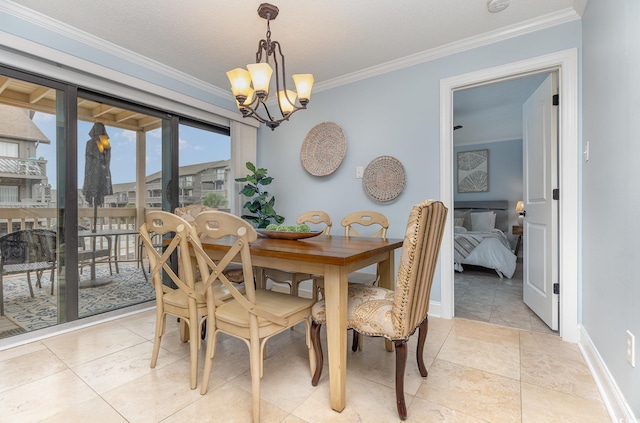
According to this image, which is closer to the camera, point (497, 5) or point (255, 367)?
point (255, 367)

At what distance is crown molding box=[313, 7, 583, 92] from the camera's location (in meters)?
2.21

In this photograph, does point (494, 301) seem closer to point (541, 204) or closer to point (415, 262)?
point (541, 204)

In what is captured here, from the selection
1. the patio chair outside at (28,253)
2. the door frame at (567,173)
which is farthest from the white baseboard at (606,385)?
the patio chair outside at (28,253)

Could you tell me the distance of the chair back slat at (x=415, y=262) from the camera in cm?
129

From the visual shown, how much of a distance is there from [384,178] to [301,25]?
149cm

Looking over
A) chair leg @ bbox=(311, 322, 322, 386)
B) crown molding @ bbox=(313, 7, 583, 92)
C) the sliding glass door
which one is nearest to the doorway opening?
crown molding @ bbox=(313, 7, 583, 92)

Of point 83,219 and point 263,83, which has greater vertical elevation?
point 263,83

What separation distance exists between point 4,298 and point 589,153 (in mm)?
4136

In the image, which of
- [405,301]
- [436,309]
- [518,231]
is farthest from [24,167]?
[518,231]

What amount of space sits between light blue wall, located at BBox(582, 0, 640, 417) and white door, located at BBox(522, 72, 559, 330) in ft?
0.90

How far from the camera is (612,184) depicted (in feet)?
5.00

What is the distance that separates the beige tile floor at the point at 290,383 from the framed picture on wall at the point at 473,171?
450 cm

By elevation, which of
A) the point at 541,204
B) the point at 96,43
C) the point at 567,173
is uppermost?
the point at 96,43

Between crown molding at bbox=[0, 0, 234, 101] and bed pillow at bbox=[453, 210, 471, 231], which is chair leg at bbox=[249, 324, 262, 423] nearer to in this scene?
crown molding at bbox=[0, 0, 234, 101]
